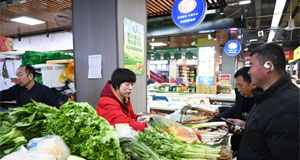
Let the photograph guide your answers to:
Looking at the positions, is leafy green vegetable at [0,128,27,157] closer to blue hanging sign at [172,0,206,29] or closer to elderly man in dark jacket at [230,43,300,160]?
elderly man in dark jacket at [230,43,300,160]

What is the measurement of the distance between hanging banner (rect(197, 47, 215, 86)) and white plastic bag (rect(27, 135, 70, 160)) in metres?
9.21

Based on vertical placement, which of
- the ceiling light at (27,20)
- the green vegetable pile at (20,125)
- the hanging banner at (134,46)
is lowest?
the green vegetable pile at (20,125)

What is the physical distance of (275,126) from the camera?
134 cm

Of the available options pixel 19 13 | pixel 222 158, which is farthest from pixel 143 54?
pixel 19 13

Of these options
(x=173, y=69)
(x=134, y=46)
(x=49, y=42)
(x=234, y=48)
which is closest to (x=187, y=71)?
(x=173, y=69)

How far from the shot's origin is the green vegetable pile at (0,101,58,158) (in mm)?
1061

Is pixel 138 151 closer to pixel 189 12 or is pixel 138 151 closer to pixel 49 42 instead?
pixel 189 12

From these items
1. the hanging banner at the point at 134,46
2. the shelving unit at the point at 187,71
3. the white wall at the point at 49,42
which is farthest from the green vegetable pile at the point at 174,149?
the shelving unit at the point at 187,71

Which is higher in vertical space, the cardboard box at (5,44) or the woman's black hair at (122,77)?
the cardboard box at (5,44)

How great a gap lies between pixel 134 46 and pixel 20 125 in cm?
224

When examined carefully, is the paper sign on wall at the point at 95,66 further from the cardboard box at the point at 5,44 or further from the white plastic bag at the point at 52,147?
the cardboard box at the point at 5,44

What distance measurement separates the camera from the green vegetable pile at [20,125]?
41.8 inches

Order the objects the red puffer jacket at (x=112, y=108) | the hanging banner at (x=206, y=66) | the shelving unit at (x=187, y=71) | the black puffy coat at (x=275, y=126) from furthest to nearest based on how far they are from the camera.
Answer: the shelving unit at (x=187, y=71)
the hanging banner at (x=206, y=66)
the red puffer jacket at (x=112, y=108)
the black puffy coat at (x=275, y=126)

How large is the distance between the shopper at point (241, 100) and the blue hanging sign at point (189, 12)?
1435 mm
